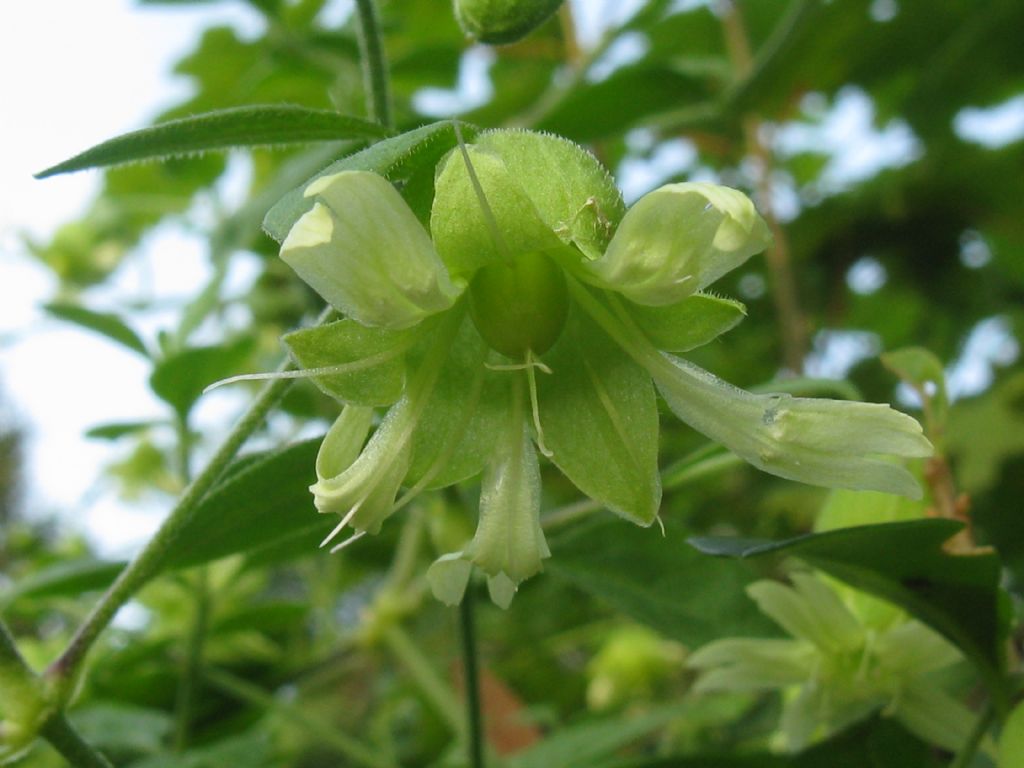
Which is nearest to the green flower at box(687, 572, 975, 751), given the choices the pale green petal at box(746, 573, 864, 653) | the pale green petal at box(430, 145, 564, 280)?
the pale green petal at box(746, 573, 864, 653)

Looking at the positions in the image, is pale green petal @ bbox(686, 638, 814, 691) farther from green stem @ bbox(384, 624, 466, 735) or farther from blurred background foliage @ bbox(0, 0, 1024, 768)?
green stem @ bbox(384, 624, 466, 735)

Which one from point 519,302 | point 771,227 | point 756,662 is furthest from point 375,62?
point 771,227

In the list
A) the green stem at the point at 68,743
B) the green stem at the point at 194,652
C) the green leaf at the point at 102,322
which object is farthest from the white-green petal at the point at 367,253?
the green stem at the point at 194,652

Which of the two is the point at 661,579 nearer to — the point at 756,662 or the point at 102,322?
the point at 756,662

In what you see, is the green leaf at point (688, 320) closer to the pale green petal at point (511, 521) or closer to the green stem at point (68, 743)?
the pale green petal at point (511, 521)

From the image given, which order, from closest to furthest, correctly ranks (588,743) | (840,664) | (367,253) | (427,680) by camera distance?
(367,253)
(840,664)
(588,743)
(427,680)

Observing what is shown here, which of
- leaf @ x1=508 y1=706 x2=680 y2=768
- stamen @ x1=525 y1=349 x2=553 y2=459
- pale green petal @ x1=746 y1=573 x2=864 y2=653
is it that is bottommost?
leaf @ x1=508 y1=706 x2=680 y2=768
